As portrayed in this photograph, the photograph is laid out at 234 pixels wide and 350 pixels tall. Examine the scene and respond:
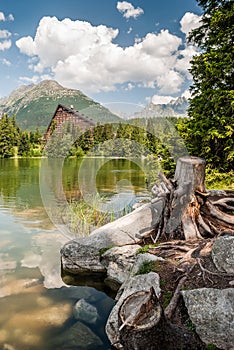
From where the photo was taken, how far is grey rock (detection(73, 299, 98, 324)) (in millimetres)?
4877

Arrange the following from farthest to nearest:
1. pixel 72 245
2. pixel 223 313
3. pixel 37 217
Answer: pixel 37 217, pixel 72 245, pixel 223 313

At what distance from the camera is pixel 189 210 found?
6238 millimetres

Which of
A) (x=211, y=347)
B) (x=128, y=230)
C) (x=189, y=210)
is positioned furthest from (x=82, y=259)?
(x=211, y=347)

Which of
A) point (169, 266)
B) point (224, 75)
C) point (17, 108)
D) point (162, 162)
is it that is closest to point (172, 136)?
point (162, 162)

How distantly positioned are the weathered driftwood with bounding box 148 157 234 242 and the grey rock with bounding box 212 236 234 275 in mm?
1589

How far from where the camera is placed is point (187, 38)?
37.0 feet

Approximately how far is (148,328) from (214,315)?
0.82 m

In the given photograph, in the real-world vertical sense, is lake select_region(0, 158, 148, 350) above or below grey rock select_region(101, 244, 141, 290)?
below

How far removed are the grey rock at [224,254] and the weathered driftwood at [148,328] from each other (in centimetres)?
109

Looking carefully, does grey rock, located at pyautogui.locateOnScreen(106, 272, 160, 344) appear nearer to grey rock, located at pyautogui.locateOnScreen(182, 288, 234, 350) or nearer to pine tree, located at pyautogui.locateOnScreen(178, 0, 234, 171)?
grey rock, located at pyautogui.locateOnScreen(182, 288, 234, 350)

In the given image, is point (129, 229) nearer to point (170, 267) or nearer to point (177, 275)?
point (170, 267)

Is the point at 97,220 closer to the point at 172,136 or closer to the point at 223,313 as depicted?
the point at 172,136

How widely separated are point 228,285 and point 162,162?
717 centimetres

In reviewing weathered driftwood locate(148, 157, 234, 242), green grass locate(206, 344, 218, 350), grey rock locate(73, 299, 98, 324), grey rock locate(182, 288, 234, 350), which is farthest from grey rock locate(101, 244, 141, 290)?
green grass locate(206, 344, 218, 350)
